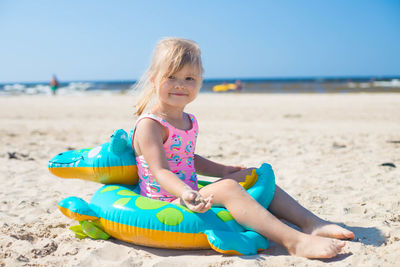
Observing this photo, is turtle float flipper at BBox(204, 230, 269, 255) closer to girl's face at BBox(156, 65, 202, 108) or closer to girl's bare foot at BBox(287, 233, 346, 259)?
girl's bare foot at BBox(287, 233, 346, 259)

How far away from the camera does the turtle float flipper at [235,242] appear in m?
2.33

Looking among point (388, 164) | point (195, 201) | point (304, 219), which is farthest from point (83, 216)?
point (388, 164)

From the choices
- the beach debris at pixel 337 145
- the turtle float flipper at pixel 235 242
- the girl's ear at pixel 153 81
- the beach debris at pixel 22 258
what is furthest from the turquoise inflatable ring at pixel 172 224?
the beach debris at pixel 337 145

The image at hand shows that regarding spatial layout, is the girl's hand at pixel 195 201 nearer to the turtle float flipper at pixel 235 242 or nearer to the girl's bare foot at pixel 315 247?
the turtle float flipper at pixel 235 242

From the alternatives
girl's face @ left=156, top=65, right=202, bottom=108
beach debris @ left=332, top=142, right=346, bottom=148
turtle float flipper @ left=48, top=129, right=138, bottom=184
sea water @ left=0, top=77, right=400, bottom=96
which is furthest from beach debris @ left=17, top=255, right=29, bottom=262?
sea water @ left=0, top=77, right=400, bottom=96

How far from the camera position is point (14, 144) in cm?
667

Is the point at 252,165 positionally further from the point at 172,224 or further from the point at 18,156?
the point at 18,156

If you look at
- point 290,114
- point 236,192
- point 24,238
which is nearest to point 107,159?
point 24,238

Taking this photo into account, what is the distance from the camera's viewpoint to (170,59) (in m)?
2.59

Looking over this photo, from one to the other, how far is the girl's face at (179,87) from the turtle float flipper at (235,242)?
94 centimetres

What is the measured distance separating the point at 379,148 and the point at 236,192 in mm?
4440

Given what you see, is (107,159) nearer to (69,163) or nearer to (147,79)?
(69,163)

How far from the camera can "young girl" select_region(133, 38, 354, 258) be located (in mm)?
2385

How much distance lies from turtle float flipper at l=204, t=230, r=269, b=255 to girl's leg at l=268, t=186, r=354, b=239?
1.29 feet
